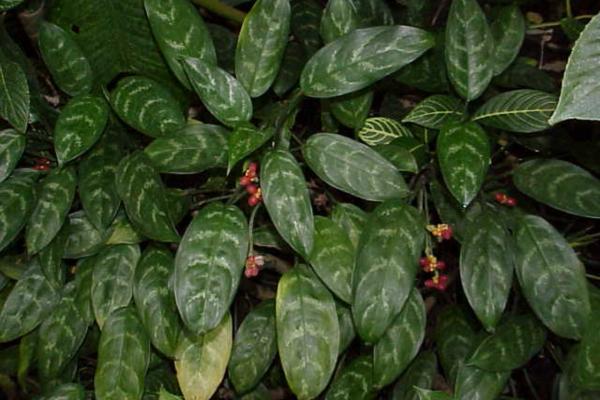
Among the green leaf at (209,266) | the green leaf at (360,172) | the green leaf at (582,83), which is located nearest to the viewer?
the green leaf at (582,83)

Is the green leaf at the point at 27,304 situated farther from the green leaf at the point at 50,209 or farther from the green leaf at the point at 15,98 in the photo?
the green leaf at the point at 15,98

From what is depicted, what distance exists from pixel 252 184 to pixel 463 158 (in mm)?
338

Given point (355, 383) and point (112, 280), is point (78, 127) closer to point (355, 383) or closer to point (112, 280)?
point (112, 280)

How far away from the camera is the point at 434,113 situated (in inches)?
55.4

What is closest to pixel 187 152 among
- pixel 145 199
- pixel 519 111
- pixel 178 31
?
pixel 145 199

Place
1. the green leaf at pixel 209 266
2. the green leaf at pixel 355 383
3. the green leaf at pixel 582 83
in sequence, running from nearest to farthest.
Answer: the green leaf at pixel 582 83
the green leaf at pixel 209 266
the green leaf at pixel 355 383

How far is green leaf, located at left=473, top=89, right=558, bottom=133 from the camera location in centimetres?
132

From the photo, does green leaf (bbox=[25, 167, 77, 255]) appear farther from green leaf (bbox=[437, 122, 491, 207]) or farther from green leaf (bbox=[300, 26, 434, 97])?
green leaf (bbox=[437, 122, 491, 207])

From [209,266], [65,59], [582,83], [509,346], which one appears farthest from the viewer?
[65,59]

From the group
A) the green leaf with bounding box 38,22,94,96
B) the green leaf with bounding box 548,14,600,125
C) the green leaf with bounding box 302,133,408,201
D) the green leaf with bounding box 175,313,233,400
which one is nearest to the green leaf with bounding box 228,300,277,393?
Answer: the green leaf with bounding box 175,313,233,400

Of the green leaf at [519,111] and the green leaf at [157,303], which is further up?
the green leaf at [519,111]

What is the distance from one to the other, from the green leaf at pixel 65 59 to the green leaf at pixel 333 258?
1.59 ft

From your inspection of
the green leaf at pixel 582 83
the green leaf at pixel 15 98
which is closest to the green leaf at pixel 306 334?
the green leaf at pixel 15 98

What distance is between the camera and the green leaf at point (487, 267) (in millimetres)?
1275
